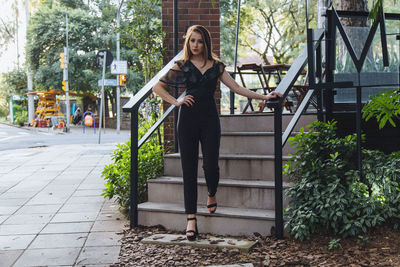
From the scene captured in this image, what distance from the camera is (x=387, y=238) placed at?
3.47 meters

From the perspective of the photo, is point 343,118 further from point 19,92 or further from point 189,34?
point 19,92

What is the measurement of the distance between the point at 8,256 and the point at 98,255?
29.7 inches

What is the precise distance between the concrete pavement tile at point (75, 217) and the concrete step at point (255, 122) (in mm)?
1857

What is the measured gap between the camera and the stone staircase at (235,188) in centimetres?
408

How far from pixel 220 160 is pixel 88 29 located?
97.4 feet

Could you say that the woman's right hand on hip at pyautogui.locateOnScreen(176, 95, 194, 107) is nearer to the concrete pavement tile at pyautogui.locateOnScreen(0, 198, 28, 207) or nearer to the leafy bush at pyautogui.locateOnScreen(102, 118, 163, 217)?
the leafy bush at pyautogui.locateOnScreen(102, 118, 163, 217)

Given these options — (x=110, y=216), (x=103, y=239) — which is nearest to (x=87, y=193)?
(x=110, y=216)

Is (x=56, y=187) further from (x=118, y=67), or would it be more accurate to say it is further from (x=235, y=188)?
(x=118, y=67)

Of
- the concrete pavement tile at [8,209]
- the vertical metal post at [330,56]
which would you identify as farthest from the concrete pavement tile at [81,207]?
the vertical metal post at [330,56]

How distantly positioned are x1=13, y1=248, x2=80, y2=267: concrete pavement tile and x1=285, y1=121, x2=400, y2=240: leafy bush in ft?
5.91

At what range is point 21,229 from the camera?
4629mm

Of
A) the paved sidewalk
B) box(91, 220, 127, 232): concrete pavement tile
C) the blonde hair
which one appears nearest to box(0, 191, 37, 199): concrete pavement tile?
the paved sidewalk

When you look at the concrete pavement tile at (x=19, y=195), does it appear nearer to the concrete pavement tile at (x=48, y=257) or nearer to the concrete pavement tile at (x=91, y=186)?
the concrete pavement tile at (x=91, y=186)

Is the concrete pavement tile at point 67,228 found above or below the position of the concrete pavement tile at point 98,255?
above
